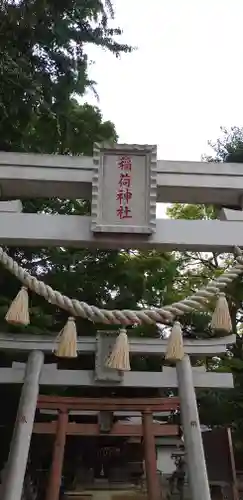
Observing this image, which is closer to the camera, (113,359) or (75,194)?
(113,359)

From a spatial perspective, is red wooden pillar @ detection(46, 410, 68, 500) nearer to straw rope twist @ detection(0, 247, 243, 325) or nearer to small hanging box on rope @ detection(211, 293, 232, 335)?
straw rope twist @ detection(0, 247, 243, 325)

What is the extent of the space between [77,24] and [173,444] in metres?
9.84

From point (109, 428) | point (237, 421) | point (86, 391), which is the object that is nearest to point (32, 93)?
point (109, 428)

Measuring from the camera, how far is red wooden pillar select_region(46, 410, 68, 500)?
19.9 ft

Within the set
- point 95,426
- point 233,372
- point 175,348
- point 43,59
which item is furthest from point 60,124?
point 233,372

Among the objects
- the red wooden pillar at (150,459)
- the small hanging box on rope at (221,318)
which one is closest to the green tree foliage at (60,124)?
the red wooden pillar at (150,459)

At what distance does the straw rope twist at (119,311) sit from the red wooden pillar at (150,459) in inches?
121

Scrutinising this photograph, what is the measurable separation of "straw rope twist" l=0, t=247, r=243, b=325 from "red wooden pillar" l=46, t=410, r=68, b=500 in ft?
10.1

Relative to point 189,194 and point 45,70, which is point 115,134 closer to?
point 45,70

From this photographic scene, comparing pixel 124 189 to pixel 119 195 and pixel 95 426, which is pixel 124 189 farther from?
pixel 95 426

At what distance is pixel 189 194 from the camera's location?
161 inches

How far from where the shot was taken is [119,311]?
3760 millimetres

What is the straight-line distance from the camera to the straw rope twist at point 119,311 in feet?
12.3

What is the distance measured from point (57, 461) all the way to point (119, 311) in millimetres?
3254
